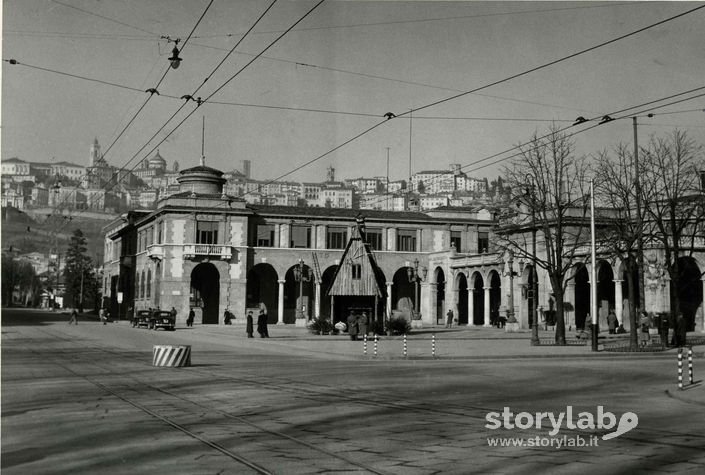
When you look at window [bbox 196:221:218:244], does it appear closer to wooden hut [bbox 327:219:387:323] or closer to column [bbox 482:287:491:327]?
column [bbox 482:287:491:327]

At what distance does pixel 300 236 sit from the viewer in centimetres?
7612

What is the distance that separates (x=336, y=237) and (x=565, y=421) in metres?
65.2

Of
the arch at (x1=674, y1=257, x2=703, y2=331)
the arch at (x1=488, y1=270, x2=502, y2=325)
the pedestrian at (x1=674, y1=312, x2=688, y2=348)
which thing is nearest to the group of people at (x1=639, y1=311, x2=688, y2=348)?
the pedestrian at (x1=674, y1=312, x2=688, y2=348)

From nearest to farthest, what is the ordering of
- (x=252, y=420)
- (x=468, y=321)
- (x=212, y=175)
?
1. (x=252, y=420)
2. (x=468, y=321)
3. (x=212, y=175)

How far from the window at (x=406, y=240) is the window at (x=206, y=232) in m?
19.0

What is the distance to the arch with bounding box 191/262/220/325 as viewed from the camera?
72.2m

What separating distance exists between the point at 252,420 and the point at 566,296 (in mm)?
49862

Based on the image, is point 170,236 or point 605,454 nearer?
point 605,454

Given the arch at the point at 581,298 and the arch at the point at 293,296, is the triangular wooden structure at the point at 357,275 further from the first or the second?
the arch at the point at 293,296

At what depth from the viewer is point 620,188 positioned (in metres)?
34.9

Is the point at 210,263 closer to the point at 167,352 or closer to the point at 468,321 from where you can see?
the point at 468,321

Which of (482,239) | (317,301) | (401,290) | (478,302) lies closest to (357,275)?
(317,301)

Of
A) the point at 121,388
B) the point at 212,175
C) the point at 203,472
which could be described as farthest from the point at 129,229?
the point at 203,472

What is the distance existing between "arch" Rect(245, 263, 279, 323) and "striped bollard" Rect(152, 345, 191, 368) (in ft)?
173
